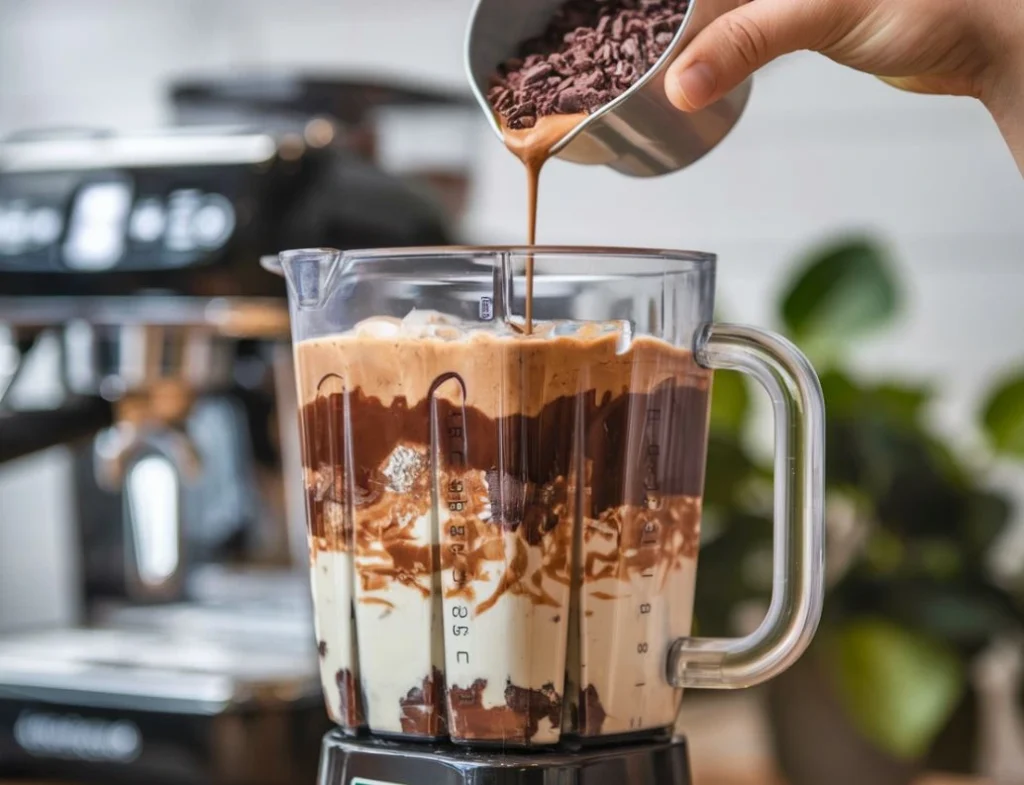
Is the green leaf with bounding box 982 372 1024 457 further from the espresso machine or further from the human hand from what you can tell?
the human hand

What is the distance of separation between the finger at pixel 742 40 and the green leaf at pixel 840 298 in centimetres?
62

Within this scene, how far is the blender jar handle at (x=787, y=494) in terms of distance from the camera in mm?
507

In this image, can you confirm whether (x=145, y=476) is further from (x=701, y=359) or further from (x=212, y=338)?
(x=701, y=359)

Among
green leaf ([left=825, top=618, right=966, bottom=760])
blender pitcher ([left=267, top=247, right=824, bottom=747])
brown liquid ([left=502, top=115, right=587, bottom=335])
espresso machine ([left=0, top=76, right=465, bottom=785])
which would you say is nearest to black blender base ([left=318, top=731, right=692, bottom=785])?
A: blender pitcher ([left=267, top=247, right=824, bottom=747])

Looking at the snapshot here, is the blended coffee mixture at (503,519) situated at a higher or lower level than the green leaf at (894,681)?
higher

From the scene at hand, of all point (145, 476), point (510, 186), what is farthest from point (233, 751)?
point (510, 186)

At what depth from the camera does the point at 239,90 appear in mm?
1026

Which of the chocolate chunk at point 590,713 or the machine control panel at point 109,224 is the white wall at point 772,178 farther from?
the chocolate chunk at point 590,713

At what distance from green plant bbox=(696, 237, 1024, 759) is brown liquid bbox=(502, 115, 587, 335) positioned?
53 cm

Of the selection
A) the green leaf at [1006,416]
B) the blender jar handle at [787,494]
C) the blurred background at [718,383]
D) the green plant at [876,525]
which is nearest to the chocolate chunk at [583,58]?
the blender jar handle at [787,494]

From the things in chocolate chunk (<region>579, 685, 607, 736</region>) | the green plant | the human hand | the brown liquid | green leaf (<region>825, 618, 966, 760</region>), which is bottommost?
green leaf (<region>825, 618, 966, 760</region>)

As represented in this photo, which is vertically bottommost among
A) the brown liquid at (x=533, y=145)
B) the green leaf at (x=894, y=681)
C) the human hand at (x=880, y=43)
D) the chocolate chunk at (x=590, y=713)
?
the green leaf at (x=894, y=681)

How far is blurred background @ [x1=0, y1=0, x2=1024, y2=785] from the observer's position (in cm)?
89

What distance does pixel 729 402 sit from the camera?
109 centimetres
